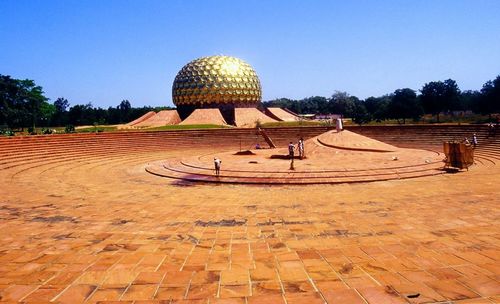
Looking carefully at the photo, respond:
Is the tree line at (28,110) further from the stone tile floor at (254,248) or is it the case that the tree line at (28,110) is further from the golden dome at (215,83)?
the stone tile floor at (254,248)

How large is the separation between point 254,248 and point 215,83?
42719 mm

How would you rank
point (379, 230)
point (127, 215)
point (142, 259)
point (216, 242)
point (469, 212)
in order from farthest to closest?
point (127, 215), point (469, 212), point (379, 230), point (216, 242), point (142, 259)

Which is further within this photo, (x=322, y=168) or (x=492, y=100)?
(x=492, y=100)

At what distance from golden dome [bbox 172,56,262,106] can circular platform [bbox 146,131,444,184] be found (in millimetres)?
26717

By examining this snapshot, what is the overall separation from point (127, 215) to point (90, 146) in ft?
60.9

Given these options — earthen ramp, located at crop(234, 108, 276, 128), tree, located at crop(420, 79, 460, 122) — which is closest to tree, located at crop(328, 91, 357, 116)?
tree, located at crop(420, 79, 460, 122)

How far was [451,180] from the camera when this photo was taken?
41.5 feet

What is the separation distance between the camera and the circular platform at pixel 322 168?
13844 millimetres

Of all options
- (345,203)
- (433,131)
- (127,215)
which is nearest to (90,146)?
(127,215)

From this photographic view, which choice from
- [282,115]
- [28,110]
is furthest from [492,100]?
[28,110]

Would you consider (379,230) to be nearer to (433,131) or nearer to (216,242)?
(216,242)

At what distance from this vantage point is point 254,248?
5.20 m

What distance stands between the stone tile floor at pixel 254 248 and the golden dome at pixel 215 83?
36909 mm

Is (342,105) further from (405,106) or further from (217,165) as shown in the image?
(217,165)
